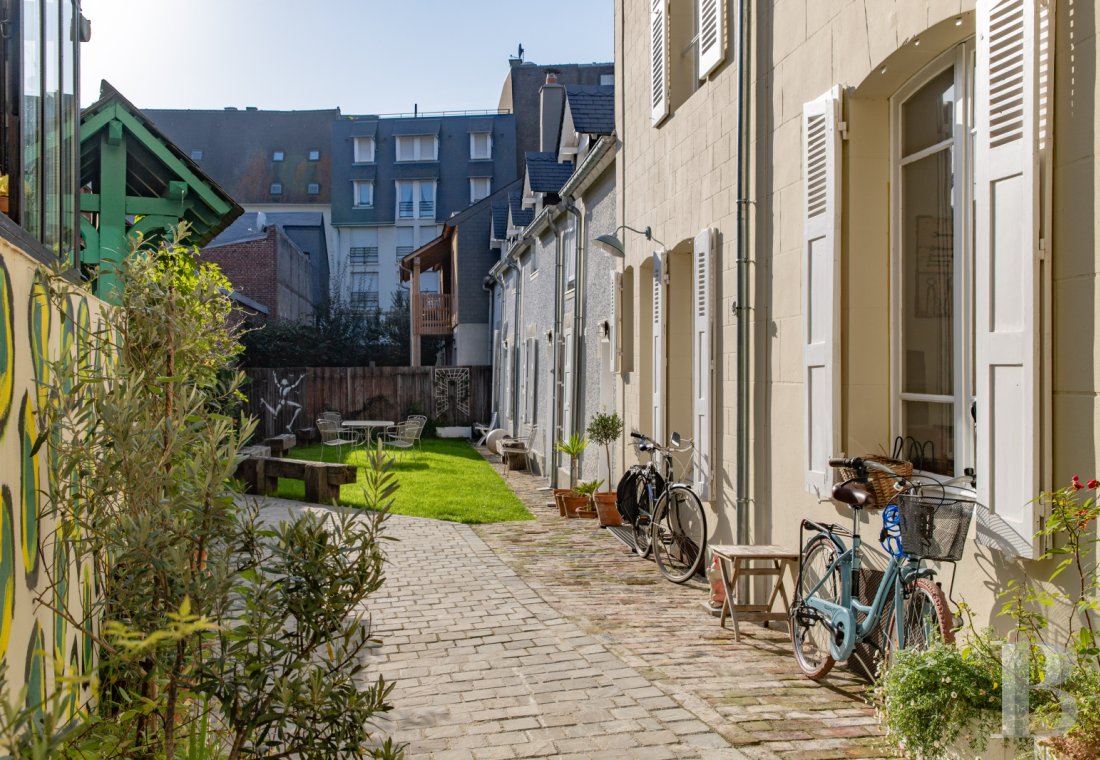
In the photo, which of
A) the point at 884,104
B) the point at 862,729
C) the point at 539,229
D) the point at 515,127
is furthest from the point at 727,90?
the point at 515,127

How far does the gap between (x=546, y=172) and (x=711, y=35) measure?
13577 millimetres

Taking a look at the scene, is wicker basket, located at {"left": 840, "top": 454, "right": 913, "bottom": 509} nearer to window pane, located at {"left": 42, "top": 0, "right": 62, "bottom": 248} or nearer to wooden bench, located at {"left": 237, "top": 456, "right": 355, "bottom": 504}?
window pane, located at {"left": 42, "top": 0, "right": 62, "bottom": 248}

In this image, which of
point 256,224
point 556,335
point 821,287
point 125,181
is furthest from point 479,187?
point 821,287

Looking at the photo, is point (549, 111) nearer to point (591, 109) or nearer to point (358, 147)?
point (591, 109)

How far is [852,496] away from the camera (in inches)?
199

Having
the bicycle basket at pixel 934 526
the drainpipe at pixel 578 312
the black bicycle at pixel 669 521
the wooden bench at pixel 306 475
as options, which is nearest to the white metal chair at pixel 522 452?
the drainpipe at pixel 578 312

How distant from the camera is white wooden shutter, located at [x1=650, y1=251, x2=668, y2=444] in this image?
974 centimetres

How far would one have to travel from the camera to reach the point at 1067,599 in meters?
3.63

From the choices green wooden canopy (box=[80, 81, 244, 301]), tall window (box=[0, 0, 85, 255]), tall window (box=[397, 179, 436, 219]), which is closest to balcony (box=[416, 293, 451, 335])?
tall window (box=[397, 179, 436, 219])

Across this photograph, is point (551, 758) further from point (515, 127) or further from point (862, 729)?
point (515, 127)

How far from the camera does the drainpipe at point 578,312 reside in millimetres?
14867

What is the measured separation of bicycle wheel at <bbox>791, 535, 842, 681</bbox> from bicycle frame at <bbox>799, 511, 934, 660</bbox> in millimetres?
31

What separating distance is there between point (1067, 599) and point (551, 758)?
83.6 inches

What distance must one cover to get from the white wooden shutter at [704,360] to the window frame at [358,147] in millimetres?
41483
